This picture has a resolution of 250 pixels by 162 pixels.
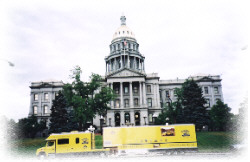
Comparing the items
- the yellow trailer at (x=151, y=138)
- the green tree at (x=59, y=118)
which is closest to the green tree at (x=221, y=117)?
the yellow trailer at (x=151, y=138)

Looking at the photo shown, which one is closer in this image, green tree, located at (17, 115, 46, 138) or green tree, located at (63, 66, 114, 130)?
green tree, located at (63, 66, 114, 130)

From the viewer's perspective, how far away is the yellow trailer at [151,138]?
64.2 ft

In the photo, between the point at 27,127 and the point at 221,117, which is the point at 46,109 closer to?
the point at 27,127

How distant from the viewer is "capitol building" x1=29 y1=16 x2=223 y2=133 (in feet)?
180

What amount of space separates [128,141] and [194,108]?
25007 mm

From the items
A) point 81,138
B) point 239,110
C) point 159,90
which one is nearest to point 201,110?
point 239,110

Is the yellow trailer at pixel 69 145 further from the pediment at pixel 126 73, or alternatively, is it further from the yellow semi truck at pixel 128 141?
the pediment at pixel 126 73

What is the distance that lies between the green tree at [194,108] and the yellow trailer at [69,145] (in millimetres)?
25725

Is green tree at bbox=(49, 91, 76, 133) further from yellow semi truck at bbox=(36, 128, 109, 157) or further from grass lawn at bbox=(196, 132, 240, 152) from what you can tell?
grass lawn at bbox=(196, 132, 240, 152)

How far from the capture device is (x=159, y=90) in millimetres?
63188

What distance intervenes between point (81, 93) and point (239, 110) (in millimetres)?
27428

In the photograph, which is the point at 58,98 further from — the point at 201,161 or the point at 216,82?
the point at 216,82

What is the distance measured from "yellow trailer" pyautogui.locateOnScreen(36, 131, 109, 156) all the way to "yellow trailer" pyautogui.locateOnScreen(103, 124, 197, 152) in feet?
5.44

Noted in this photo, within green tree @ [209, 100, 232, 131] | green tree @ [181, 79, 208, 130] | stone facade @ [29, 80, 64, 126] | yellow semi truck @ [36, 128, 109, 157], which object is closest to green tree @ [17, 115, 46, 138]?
stone facade @ [29, 80, 64, 126]
